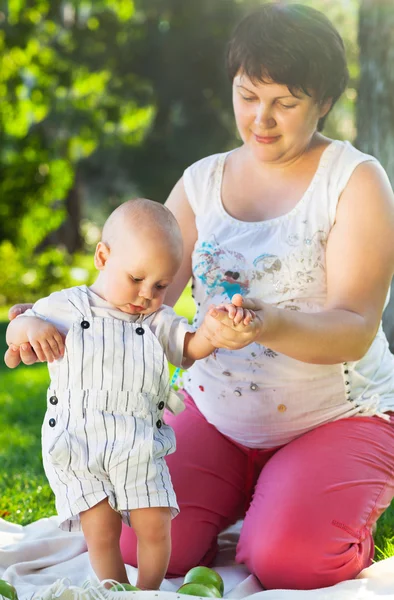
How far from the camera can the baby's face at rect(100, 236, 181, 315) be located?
228 cm

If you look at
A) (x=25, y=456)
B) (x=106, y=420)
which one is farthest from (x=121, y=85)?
(x=106, y=420)

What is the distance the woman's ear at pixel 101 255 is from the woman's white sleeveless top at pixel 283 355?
1.84 ft

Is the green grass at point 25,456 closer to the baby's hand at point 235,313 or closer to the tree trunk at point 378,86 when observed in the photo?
the baby's hand at point 235,313

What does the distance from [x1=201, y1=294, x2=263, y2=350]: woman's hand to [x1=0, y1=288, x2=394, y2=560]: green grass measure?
1034 millimetres

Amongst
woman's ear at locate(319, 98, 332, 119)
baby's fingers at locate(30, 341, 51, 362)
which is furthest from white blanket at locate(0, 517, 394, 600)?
woman's ear at locate(319, 98, 332, 119)

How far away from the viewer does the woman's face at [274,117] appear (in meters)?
2.70

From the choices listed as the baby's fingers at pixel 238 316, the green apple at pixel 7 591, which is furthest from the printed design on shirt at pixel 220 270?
the green apple at pixel 7 591

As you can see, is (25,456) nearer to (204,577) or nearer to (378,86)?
(204,577)

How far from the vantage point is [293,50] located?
2.68 m

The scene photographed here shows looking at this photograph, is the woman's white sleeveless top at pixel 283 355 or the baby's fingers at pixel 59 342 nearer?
the baby's fingers at pixel 59 342

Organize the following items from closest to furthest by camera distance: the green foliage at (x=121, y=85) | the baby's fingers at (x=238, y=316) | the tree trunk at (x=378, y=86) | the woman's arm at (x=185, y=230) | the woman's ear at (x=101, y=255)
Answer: the baby's fingers at (x=238, y=316) → the woman's ear at (x=101, y=255) → the woman's arm at (x=185, y=230) → the tree trunk at (x=378, y=86) → the green foliage at (x=121, y=85)

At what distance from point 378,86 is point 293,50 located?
2.20 m

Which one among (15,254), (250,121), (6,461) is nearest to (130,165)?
(15,254)

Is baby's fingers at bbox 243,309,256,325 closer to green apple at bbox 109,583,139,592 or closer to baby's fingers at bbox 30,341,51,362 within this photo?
baby's fingers at bbox 30,341,51,362
